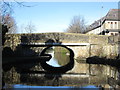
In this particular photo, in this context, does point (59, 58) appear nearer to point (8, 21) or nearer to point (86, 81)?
point (8, 21)

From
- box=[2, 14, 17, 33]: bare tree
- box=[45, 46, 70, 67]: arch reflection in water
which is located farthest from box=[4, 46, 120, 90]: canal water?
box=[2, 14, 17, 33]: bare tree

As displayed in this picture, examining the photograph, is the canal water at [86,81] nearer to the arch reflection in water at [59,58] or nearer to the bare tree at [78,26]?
the arch reflection in water at [59,58]

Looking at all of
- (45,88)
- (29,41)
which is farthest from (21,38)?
(45,88)

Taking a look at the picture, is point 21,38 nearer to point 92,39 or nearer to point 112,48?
point 92,39

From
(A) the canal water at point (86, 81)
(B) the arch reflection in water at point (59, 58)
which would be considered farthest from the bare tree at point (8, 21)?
(A) the canal water at point (86, 81)

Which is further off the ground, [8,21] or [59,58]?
[8,21]

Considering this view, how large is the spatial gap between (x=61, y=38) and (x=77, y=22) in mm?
24968

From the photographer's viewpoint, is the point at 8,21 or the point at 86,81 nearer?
the point at 86,81

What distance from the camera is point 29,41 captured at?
21844 millimetres

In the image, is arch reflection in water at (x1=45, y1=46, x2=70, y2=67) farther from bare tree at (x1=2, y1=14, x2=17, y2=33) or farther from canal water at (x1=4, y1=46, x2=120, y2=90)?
canal water at (x1=4, y1=46, x2=120, y2=90)

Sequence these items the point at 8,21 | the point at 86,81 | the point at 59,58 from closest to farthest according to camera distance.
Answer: the point at 86,81 < the point at 8,21 < the point at 59,58

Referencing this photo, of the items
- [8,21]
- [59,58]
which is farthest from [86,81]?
[8,21]

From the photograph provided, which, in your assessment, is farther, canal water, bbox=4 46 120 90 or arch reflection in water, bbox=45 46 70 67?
arch reflection in water, bbox=45 46 70 67

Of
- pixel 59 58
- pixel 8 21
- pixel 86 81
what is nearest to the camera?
pixel 86 81
